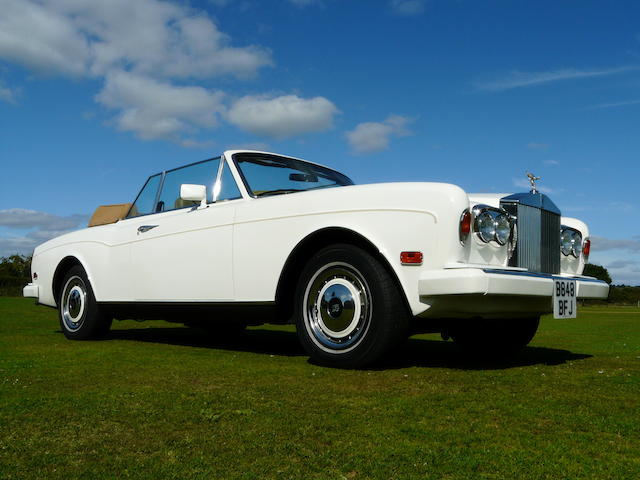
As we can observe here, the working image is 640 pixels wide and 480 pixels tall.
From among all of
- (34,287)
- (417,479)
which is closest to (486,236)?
(417,479)

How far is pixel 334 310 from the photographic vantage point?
14.2 feet

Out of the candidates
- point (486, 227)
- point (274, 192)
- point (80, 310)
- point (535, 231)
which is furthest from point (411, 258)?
point (80, 310)

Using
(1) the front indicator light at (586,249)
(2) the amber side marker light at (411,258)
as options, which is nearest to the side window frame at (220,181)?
(2) the amber side marker light at (411,258)

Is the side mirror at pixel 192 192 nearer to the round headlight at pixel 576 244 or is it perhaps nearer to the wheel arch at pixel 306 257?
the wheel arch at pixel 306 257

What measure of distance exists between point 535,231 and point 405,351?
1.71m

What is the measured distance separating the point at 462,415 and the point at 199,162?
394cm

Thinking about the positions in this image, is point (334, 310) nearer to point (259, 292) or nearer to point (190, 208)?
point (259, 292)

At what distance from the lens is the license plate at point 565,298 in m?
4.32

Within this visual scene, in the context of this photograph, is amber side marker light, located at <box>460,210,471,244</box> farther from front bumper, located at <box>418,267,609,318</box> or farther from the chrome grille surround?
the chrome grille surround

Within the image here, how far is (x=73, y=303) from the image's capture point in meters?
6.96

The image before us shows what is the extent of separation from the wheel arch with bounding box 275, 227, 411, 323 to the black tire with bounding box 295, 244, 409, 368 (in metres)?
0.05

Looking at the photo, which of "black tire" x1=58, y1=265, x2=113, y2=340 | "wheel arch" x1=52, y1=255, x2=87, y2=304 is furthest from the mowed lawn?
"wheel arch" x1=52, y1=255, x2=87, y2=304

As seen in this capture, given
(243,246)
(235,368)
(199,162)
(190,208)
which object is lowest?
(235,368)

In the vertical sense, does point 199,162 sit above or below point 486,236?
above
